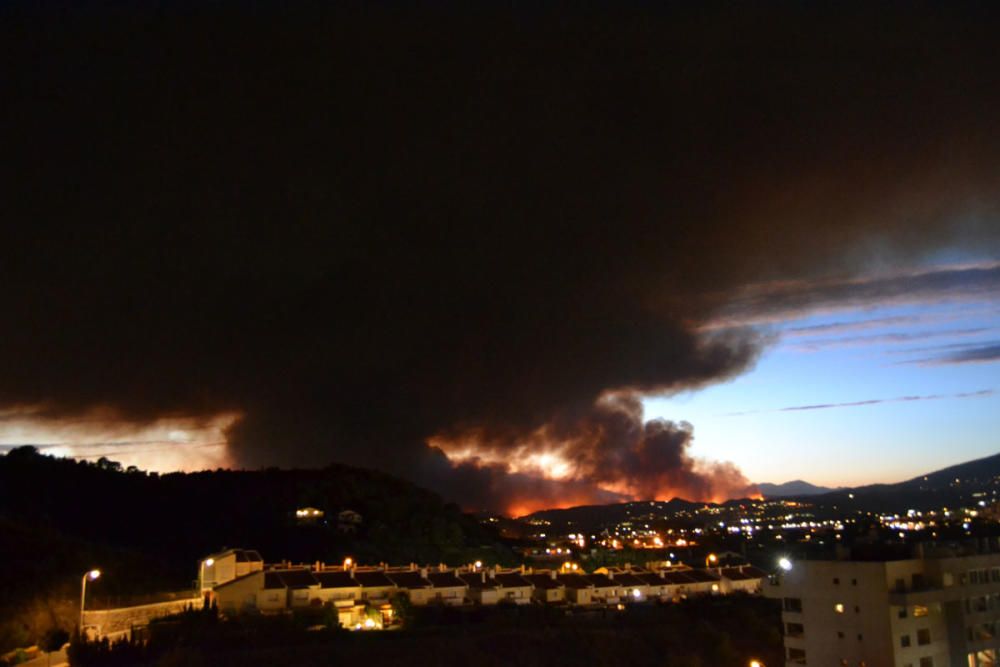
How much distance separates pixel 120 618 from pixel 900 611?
28.2 m

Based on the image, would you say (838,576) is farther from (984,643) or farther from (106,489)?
(106,489)

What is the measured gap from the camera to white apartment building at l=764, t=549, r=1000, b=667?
24188 mm

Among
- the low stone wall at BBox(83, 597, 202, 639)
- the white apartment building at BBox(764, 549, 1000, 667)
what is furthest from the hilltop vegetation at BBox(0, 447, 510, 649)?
the white apartment building at BBox(764, 549, 1000, 667)

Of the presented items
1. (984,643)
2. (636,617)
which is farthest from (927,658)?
(636,617)

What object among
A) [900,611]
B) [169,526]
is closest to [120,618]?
[169,526]

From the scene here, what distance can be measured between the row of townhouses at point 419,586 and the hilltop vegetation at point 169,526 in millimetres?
3581

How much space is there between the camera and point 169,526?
5641 cm

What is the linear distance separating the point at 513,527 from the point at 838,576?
11066 centimetres

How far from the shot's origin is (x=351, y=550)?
2302 inches

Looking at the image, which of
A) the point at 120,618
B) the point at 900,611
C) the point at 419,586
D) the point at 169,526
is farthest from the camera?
the point at 169,526

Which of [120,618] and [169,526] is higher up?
[169,526]

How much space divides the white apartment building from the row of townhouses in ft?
68.9

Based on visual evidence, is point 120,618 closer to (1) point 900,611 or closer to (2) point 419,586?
(2) point 419,586

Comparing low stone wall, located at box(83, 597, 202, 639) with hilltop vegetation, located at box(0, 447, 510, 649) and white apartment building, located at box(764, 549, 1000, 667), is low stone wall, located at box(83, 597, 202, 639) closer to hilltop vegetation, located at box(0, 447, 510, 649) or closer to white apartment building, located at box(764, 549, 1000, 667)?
hilltop vegetation, located at box(0, 447, 510, 649)
